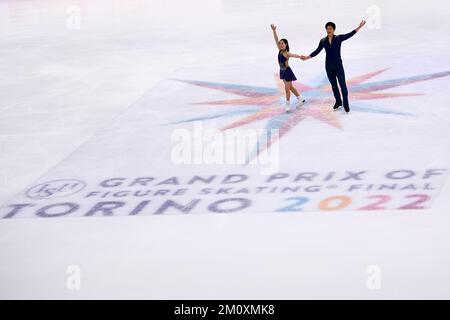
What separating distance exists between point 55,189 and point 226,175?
2586mm

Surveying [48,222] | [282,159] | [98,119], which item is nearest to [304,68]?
[98,119]

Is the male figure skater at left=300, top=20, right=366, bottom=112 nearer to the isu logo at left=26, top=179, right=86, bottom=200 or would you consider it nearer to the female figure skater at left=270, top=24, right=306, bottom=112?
the female figure skater at left=270, top=24, right=306, bottom=112

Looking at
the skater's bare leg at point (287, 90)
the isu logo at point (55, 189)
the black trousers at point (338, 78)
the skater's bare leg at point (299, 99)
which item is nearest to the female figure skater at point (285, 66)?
the skater's bare leg at point (287, 90)

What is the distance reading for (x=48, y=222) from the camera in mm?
13203

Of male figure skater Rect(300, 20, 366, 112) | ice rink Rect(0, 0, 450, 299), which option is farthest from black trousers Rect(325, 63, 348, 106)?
ice rink Rect(0, 0, 450, 299)

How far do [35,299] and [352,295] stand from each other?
343cm

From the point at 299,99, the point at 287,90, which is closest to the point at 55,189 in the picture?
the point at 287,90

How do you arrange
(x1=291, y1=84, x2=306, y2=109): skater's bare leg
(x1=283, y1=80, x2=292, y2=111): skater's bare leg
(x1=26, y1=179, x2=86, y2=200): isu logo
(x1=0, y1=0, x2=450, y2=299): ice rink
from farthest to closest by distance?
(x1=291, y1=84, x2=306, y2=109): skater's bare leg
(x1=283, y1=80, x2=292, y2=111): skater's bare leg
(x1=26, y1=179, x2=86, y2=200): isu logo
(x1=0, y1=0, x2=450, y2=299): ice rink

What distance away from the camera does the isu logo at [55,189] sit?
1435 centimetres

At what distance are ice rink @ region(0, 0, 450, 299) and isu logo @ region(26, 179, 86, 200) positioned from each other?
36 millimetres

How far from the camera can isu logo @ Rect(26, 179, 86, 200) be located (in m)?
14.3
